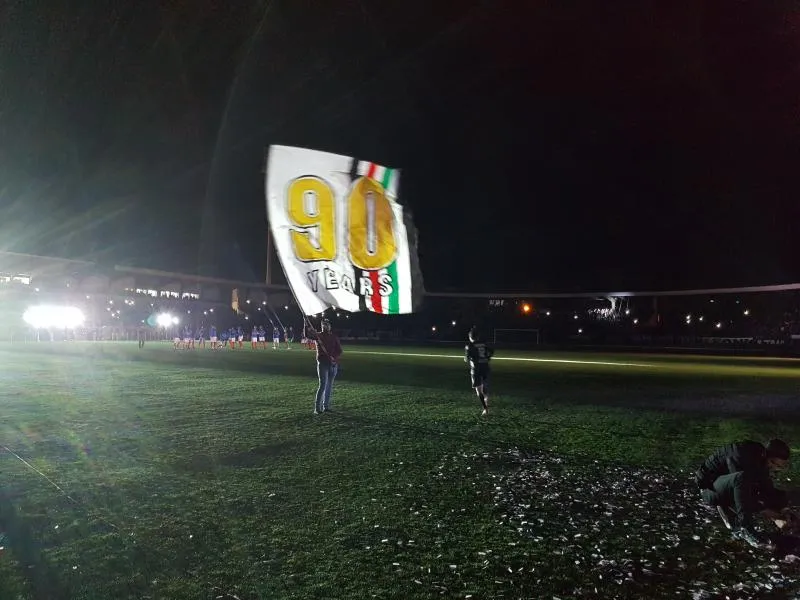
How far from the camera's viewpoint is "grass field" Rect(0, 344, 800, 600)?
4227 mm

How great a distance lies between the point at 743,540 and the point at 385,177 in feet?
59.1

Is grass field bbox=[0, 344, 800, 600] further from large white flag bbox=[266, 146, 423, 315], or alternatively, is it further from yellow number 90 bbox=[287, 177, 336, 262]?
yellow number 90 bbox=[287, 177, 336, 262]

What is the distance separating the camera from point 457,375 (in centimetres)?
2069

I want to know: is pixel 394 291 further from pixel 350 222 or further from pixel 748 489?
pixel 748 489

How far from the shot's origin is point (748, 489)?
5.03 meters

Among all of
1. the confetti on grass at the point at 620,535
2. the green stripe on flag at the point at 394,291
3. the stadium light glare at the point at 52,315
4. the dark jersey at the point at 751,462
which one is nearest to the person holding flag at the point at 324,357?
the confetti on grass at the point at 620,535

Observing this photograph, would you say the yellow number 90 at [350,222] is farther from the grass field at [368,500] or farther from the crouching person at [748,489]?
the crouching person at [748,489]

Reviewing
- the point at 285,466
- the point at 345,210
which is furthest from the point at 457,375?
the point at 285,466

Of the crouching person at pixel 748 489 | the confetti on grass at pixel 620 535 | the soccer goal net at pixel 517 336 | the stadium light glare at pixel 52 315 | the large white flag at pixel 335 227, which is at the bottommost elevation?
the confetti on grass at pixel 620 535

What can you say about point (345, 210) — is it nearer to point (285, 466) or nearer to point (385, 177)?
point (385, 177)

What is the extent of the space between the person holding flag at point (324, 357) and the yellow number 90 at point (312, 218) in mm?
7720

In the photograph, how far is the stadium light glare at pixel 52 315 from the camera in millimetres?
44219

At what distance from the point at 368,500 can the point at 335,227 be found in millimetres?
14647

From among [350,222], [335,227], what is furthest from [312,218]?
[350,222]
